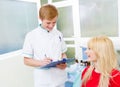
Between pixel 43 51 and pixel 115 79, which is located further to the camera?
pixel 43 51

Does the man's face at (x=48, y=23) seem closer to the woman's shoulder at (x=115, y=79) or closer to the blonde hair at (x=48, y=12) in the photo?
the blonde hair at (x=48, y=12)

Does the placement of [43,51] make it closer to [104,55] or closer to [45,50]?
[45,50]

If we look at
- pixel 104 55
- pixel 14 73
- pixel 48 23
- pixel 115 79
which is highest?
pixel 48 23

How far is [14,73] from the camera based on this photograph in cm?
251

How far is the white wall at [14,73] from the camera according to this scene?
7.64 feet

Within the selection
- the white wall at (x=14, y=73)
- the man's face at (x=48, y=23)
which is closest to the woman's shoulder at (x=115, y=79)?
the man's face at (x=48, y=23)

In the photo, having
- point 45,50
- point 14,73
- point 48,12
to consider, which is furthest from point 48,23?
point 14,73

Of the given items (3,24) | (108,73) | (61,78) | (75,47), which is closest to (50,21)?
(61,78)

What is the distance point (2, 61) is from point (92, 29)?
1.34m

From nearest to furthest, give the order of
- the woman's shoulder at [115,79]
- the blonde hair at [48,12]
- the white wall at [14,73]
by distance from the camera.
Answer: the woman's shoulder at [115,79] < the blonde hair at [48,12] < the white wall at [14,73]

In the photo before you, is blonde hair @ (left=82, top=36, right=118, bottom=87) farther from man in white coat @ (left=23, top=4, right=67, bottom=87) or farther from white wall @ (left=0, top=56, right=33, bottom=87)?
white wall @ (left=0, top=56, right=33, bottom=87)

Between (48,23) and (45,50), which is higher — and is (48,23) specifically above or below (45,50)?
above

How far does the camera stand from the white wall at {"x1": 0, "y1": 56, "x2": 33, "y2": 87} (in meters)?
2.33

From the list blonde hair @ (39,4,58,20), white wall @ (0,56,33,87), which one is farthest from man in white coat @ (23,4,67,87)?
white wall @ (0,56,33,87)
